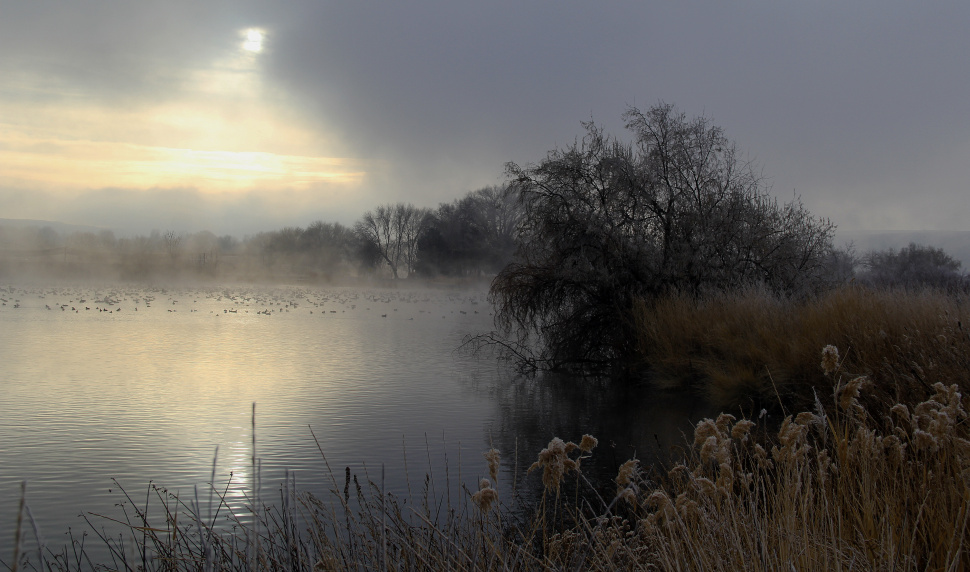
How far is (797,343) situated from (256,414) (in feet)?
31.2

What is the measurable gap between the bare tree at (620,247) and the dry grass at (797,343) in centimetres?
130

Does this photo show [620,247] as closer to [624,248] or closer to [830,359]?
[624,248]

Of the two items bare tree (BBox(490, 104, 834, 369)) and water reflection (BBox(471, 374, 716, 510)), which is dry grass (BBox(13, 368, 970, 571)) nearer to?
water reflection (BBox(471, 374, 716, 510))

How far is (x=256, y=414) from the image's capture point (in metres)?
12.6

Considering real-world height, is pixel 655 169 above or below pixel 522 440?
above

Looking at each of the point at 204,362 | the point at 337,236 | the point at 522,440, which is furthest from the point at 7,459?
the point at 337,236

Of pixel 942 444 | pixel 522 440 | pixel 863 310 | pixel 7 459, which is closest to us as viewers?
pixel 942 444

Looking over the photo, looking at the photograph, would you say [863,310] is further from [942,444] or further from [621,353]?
[942,444]

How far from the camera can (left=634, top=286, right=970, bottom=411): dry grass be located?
9.07m

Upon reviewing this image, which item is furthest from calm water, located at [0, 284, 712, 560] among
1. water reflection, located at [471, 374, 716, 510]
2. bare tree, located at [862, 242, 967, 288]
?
bare tree, located at [862, 242, 967, 288]

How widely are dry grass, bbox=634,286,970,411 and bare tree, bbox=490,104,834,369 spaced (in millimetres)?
1298

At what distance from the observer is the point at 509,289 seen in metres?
19.0

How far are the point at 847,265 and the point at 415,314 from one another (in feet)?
66.2

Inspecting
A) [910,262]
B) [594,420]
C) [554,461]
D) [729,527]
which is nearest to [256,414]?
[594,420]
